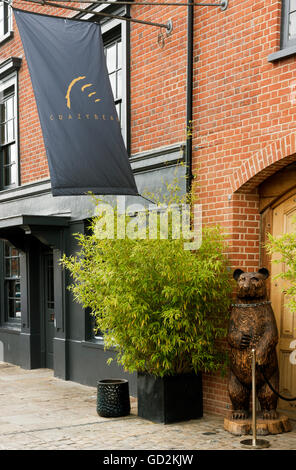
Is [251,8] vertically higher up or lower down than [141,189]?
higher up

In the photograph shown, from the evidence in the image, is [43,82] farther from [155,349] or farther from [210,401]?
[210,401]

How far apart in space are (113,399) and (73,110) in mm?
3661

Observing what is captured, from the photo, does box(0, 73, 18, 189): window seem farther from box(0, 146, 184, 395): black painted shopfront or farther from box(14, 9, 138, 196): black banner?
box(14, 9, 138, 196): black banner

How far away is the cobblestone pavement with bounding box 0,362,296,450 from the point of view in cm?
656

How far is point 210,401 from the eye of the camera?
8.01m

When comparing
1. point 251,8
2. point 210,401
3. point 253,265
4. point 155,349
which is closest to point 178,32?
point 251,8

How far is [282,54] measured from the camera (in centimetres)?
694

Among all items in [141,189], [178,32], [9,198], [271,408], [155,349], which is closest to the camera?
[271,408]

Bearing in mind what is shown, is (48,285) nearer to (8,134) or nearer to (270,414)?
(8,134)

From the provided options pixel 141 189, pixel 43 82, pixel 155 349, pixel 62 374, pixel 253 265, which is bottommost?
pixel 62 374

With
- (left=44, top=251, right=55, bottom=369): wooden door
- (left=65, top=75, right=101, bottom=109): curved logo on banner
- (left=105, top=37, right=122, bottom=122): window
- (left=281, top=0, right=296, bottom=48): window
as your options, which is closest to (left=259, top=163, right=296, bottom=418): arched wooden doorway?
(left=281, top=0, right=296, bottom=48): window

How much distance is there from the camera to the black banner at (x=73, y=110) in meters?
7.40

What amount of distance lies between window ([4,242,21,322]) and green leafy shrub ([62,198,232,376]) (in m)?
6.21

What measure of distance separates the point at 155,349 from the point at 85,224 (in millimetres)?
3745
